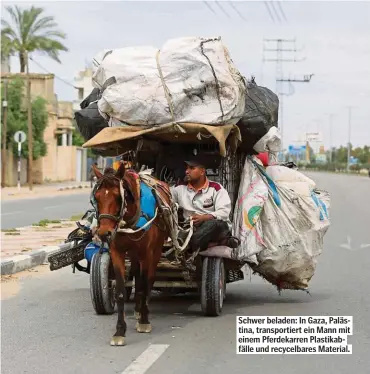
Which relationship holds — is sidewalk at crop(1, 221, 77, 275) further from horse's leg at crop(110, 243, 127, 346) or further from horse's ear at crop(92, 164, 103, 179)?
horse's ear at crop(92, 164, 103, 179)

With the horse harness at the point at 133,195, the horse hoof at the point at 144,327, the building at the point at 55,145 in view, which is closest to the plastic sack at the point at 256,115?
the horse harness at the point at 133,195

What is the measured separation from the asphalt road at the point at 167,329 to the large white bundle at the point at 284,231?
42 cm

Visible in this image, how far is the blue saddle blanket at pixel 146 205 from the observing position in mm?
7641

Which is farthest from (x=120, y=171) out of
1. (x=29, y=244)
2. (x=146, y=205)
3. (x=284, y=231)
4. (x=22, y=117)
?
(x=22, y=117)

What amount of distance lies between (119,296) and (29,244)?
28.5 feet

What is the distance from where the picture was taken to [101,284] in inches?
336

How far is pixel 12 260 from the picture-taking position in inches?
503

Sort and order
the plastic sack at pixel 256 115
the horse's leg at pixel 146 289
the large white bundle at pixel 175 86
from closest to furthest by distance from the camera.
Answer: the horse's leg at pixel 146 289, the large white bundle at pixel 175 86, the plastic sack at pixel 256 115

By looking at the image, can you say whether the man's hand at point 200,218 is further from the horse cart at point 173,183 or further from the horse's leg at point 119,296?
the horse's leg at point 119,296

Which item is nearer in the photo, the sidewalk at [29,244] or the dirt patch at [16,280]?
the dirt patch at [16,280]

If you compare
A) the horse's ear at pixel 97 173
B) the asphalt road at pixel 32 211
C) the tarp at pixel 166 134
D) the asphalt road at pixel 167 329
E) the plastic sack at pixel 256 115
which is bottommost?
the asphalt road at pixel 32 211

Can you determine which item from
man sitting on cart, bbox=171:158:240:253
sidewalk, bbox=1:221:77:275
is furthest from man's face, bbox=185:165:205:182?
sidewalk, bbox=1:221:77:275

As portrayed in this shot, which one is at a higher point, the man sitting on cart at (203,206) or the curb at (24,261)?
the man sitting on cart at (203,206)

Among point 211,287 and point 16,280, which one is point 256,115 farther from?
point 16,280
